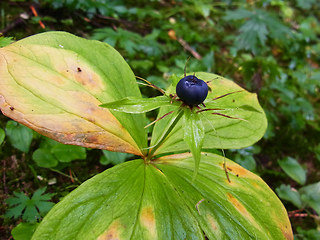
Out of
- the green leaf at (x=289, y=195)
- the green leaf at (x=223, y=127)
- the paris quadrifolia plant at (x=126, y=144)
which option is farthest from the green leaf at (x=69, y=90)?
the green leaf at (x=289, y=195)

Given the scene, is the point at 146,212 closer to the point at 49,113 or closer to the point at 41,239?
the point at 41,239

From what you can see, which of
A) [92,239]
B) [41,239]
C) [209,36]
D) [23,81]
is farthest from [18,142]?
[209,36]

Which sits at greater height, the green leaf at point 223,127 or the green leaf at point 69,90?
the green leaf at point 69,90

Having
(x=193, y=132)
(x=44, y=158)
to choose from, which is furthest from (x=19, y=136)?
(x=193, y=132)

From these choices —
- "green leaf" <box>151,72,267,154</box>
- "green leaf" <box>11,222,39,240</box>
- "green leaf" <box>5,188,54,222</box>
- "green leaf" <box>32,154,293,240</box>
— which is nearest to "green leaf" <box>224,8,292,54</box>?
"green leaf" <box>151,72,267,154</box>

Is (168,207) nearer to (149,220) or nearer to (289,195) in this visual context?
(149,220)

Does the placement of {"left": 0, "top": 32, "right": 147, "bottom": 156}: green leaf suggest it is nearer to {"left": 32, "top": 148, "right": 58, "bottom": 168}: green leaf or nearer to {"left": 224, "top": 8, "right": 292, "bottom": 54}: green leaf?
{"left": 32, "top": 148, "right": 58, "bottom": 168}: green leaf

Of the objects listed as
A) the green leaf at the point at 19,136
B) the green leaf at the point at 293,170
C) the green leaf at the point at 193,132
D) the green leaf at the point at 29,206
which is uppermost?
the green leaf at the point at 193,132

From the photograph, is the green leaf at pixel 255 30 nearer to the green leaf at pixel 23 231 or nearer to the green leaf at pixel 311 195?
the green leaf at pixel 311 195
